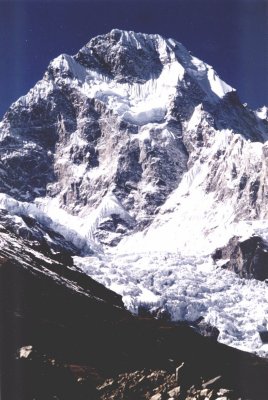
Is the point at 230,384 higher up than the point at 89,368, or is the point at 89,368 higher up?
the point at 89,368

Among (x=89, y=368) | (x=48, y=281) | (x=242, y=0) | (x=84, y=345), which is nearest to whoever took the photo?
(x=242, y=0)

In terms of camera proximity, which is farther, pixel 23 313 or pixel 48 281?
pixel 48 281

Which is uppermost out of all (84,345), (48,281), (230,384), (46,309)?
(48,281)

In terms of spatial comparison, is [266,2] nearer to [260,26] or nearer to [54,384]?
[260,26]

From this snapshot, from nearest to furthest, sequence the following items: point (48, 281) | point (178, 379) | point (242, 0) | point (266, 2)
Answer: point (178, 379), point (266, 2), point (242, 0), point (48, 281)

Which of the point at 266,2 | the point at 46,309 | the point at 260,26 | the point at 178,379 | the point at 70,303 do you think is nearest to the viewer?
the point at 178,379

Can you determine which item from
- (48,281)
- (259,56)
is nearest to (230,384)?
(259,56)

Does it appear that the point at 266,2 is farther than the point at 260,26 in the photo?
No

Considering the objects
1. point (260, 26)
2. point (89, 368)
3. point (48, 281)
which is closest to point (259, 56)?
point (260, 26)

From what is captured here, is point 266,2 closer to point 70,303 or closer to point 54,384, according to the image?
point 54,384
